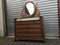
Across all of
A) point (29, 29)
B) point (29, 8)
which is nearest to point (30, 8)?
point (29, 8)

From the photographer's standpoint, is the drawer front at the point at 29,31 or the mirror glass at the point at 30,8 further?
the mirror glass at the point at 30,8

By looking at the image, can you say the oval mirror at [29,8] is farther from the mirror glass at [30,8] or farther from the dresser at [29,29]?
the dresser at [29,29]

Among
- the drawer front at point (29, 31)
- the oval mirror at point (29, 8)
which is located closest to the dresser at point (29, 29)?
the drawer front at point (29, 31)

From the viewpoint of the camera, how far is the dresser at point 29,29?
13.5ft

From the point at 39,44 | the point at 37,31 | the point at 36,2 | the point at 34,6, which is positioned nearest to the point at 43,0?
the point at 36,2

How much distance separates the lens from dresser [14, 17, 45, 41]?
4.12 m

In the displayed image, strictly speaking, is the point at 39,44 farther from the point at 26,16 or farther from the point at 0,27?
the point at 0,27

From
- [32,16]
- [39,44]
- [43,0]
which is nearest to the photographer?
[39,44]

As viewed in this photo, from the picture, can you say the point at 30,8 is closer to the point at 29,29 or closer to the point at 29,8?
the point at 29,8

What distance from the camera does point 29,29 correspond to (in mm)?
4199

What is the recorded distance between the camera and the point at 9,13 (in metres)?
4.99

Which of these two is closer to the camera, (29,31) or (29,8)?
(29,31)

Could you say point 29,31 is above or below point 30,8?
below

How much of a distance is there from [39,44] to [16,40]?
69 cm
